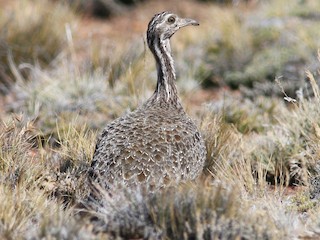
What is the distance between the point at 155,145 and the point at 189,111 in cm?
304

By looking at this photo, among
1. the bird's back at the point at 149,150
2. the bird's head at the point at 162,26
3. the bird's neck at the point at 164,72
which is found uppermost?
the bird's head at the point at 162,26

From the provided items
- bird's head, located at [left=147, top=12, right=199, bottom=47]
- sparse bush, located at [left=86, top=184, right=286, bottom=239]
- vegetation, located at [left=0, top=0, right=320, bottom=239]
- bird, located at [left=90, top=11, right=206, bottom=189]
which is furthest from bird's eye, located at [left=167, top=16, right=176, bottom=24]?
sparse bush, located at [left=86, top=184, right=286, bottom=239]

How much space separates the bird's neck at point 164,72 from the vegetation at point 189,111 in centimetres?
61

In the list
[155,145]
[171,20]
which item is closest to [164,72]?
[171,20]

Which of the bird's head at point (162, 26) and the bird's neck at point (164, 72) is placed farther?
the bird's head at point (162, 26)

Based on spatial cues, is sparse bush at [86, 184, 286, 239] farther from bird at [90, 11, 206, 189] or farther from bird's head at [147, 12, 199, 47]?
bird's head at [147, 12, 199, 47]

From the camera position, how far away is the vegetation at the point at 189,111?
602cm

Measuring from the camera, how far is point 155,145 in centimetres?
712

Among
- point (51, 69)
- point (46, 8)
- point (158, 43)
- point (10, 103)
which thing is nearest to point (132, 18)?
point (46, 8)

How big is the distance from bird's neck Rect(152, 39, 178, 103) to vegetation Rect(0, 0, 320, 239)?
0.61m

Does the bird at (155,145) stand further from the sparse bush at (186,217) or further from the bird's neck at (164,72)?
the sparse bush at (186,217)

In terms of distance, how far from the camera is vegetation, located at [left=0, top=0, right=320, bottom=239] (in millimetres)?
6023

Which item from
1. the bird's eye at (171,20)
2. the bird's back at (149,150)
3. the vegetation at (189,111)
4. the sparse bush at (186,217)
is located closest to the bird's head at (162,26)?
the bird's eye at (171,20)

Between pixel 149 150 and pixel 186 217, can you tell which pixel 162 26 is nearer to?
pixel 149 150
